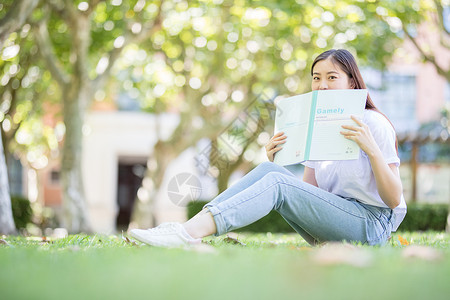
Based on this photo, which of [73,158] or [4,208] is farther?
[73,158]

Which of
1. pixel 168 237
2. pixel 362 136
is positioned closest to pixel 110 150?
pixel 168 237

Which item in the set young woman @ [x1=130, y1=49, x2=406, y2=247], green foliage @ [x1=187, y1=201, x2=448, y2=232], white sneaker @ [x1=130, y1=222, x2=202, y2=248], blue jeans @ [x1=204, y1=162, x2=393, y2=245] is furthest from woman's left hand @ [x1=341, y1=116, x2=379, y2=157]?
green foliage @ [x1=187, y1=201, x2=448, y2=232]

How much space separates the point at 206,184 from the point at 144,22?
10.1 m

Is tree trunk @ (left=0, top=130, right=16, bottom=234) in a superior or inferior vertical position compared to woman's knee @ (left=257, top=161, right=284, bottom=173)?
inferior

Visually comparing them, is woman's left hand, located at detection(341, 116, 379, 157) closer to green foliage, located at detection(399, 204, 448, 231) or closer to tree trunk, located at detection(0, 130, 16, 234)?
tree trunk, located at detection(0, 130, 16, 234)

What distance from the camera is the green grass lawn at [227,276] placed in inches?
74.0

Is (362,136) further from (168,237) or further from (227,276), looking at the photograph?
(227,276)

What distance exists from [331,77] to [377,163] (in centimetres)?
77

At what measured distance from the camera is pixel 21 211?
14.1 meters

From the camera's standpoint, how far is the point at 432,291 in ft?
6.23

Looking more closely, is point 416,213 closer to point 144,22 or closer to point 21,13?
point 144,22

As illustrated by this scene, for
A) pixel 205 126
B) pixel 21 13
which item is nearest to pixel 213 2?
pixel 205 126

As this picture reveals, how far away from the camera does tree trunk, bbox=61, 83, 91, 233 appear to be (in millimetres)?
10188

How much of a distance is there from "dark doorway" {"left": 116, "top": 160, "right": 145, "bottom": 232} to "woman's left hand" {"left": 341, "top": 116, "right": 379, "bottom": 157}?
19.8 meters
